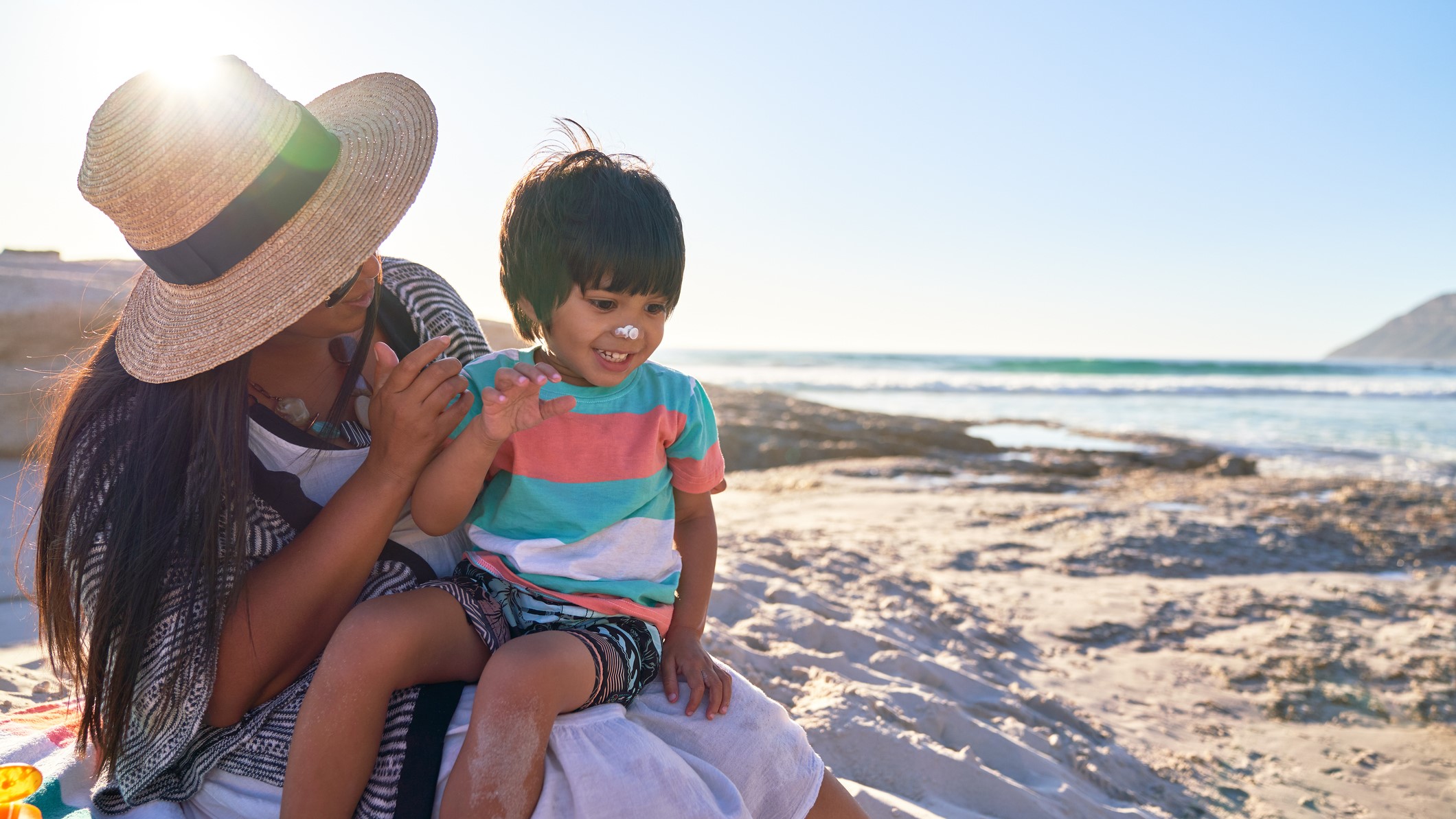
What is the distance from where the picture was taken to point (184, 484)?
4.62ft

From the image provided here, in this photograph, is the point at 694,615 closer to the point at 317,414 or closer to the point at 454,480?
the point at 454,480

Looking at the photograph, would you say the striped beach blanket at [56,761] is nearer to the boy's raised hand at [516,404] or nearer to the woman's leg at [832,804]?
the boy's raised hand at [516,404]

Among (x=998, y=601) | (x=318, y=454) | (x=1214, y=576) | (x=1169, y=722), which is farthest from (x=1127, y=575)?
(x=318, y=454)

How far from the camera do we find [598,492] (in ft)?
5.63

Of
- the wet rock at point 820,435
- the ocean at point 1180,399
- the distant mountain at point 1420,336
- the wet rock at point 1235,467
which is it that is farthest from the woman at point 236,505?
the distant mountain at point 1420,336

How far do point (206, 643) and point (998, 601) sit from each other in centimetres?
389

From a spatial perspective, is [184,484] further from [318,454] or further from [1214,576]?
[1214,576]

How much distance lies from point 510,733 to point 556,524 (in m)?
0.44

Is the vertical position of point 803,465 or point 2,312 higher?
point 2,312

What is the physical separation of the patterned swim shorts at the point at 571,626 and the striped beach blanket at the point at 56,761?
22.9 inches

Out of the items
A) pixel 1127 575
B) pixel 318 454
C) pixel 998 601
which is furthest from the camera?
pixel 1127 575

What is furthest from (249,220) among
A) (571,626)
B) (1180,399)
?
(1180,399)

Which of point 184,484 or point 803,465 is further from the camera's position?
point 803,465

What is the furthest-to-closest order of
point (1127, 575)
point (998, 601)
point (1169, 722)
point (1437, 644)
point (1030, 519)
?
point (1030, 519)
point (1127, 575)
point (998, 601)
point (1437, 644)
point (1169, 722)
